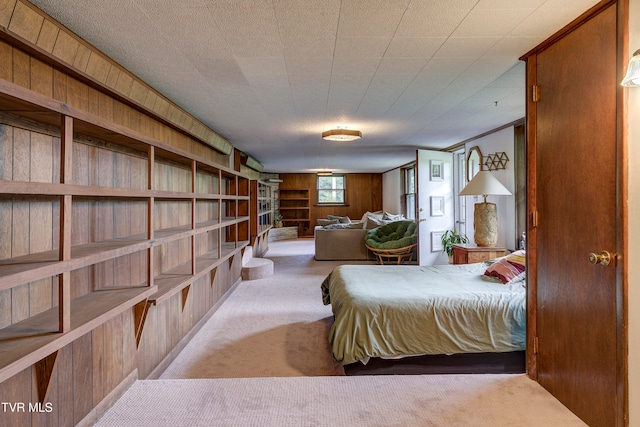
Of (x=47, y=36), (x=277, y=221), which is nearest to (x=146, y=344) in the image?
(x=47, y=36)

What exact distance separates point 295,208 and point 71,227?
32.6ft

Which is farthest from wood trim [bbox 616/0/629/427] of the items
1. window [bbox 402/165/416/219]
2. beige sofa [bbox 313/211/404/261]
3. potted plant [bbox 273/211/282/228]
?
potted plant [bbox 273/211/282/228]

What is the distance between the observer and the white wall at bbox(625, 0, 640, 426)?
142 centimetres

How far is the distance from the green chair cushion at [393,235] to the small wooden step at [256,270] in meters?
2.07

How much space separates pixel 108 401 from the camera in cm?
181

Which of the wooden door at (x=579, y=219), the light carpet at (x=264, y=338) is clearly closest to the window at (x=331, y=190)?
the light carpet at (x=264, y=338)

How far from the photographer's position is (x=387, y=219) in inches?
296

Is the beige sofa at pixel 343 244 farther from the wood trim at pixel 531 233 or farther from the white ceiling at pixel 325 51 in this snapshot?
the wood trim at pixel 531 233

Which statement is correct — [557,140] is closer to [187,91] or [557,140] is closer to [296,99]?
[296,99]

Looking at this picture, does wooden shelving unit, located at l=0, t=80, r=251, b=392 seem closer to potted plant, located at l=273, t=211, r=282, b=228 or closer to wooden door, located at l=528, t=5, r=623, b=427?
wooden door, located at l=528, t=5, r=623, b=427

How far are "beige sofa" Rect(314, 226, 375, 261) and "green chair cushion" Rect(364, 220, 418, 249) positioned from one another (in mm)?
217

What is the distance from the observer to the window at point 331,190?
39.0ft

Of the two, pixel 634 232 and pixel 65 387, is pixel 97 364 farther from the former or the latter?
pixel 634 232

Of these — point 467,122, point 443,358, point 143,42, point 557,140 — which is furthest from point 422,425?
point 467,122
